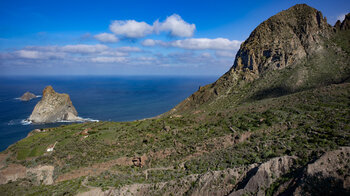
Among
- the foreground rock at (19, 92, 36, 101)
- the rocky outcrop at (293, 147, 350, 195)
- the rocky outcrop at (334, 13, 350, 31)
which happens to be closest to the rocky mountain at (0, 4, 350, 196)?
the rocky outcrop at (293, 147, 350, 195)

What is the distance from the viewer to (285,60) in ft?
212

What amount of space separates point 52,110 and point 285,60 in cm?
10697

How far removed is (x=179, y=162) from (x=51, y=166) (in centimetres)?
1956

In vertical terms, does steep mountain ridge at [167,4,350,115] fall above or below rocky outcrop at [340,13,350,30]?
below

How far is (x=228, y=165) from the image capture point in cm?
2112

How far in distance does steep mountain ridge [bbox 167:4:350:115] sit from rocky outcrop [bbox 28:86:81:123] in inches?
2505

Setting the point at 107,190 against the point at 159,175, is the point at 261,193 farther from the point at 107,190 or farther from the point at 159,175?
the point at 107,190

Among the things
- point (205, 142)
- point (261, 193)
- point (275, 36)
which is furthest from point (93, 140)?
point (275, 36)

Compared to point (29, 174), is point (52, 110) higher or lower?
lower

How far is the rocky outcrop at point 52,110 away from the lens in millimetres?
94188

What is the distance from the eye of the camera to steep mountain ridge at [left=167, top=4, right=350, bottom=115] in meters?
57.6

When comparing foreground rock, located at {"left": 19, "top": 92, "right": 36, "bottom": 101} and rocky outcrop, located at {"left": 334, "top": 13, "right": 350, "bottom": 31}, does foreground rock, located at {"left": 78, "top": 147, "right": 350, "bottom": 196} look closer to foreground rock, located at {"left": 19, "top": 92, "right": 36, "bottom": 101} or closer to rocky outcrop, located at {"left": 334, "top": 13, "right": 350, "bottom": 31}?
rocky outcrop, located at {"left": 334, "top": 13, "right": 350, "bottom": 31}

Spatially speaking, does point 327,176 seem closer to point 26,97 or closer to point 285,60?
point 285,60

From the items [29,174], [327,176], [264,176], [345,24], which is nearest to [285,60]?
[345,24]
